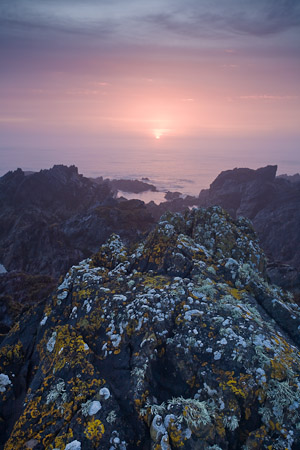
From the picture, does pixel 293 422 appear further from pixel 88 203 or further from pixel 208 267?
pixel 88 203

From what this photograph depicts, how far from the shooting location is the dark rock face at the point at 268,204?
195 feet

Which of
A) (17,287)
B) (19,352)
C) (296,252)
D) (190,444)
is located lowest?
(296,252)

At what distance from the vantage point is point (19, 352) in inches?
386

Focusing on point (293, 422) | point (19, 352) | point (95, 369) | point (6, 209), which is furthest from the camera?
point (6, 209)

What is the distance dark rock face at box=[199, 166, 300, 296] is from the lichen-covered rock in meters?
28.6

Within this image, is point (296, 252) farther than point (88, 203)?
No

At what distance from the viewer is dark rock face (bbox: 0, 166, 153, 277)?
158 ft

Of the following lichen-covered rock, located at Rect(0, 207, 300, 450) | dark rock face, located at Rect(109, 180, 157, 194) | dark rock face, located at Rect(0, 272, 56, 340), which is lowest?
dark rock face, located at Rect(109, 180, 157, 194)

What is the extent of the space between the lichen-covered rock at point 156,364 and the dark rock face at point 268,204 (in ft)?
93.7

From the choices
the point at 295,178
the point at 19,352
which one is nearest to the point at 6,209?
the point at 19,352

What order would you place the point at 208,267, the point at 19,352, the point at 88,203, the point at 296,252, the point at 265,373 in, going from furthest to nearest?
the point at 88,203, the point at 296,252, the point at 208,267, the point at 19,352, the point at 265,373

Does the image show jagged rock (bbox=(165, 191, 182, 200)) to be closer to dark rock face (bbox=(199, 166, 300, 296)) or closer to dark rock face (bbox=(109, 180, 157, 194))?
dark rock face (bbox=(199, 166, 300, 296))

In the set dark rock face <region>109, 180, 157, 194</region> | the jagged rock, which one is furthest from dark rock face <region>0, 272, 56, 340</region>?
dark rock face <region>109, 180, 157, 194</region>

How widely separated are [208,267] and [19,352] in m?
7.85
